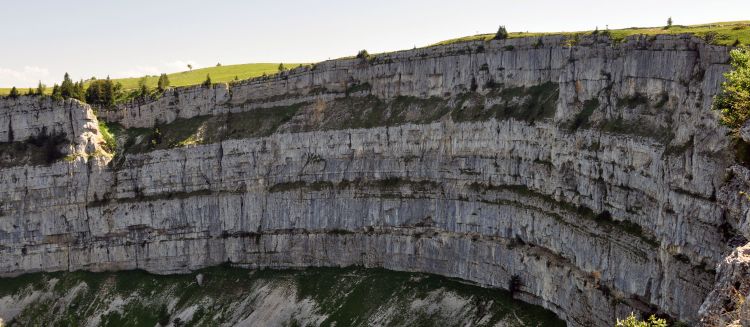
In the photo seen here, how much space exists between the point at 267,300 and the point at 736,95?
60931mm

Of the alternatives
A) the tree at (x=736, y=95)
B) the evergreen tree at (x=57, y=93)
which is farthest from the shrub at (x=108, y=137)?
the tree at (x=736, y=95)

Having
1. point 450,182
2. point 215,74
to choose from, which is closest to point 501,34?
point 450,182

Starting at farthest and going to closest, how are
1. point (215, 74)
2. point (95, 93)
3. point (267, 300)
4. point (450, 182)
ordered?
point (215, 74), point (95, 93), point (267, 300), point (450, 182)

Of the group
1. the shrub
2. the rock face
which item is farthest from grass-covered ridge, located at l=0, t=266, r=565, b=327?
the shrub

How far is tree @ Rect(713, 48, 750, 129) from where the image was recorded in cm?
4825

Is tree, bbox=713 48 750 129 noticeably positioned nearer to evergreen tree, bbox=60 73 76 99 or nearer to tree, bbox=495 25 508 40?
tree, bbox=495 25 508 40

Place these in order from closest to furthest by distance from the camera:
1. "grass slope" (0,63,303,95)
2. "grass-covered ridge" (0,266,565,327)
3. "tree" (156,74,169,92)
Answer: "grass-covered ridge" (0,266,565,327) → "tree" (156,74,169,92) → "grass slope" (0,63,303,95)

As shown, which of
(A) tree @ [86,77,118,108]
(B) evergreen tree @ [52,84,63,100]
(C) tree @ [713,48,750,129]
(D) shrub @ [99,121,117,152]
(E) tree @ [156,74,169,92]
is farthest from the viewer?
(E) tree @ [156,74,169,92]

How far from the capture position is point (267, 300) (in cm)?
9619

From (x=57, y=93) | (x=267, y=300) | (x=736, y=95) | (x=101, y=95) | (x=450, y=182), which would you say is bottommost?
(x=267, y=300)

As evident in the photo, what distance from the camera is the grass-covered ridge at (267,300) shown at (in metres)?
80.2

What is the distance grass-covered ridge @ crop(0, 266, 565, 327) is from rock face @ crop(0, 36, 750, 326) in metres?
2.03

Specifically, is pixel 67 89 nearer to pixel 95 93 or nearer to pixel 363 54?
pixel 95 93

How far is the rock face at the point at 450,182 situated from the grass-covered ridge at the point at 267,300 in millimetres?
2028
